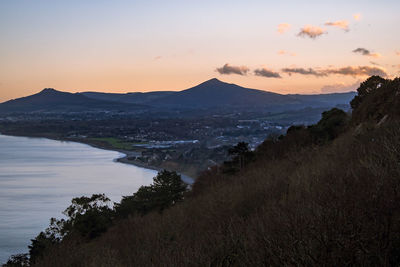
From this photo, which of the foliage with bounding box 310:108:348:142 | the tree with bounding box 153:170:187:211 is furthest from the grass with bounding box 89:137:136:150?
the foliage with bounding box 310:108:348:142

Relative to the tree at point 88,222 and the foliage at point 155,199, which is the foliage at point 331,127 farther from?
the tree at point 88,222

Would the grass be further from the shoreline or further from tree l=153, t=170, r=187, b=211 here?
tree l=153, t=170, r=187, b=211

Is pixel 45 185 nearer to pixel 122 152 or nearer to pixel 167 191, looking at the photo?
pixel 167 191

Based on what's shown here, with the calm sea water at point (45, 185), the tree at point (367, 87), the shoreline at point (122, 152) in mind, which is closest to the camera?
the tree at point (367, 87)

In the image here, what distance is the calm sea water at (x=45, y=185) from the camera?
22469mm

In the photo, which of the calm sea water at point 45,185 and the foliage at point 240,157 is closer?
the foliage at point 240,157

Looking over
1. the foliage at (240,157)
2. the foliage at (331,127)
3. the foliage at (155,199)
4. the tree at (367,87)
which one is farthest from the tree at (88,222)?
the tree at (367,87)

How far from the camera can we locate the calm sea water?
22.5 m

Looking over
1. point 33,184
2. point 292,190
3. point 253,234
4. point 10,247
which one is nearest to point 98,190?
point 33,184

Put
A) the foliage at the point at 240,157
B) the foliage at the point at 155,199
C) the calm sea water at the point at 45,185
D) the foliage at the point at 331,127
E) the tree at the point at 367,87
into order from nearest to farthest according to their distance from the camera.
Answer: the foliage at the point at 331,127, the tree at the point at 367,87, the foliage at the point at 155,199, the foliage at the point at 240,157, the calm sea water at the point at 45,185

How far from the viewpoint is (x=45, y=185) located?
35.6m

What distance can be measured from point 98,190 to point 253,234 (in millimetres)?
30079

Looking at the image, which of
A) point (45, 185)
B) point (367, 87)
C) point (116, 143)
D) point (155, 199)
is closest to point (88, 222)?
point (155, 199)

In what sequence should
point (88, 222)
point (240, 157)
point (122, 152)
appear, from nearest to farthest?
1. point (88, 222)
2. point (240, 157)
3. point (122, 152)
